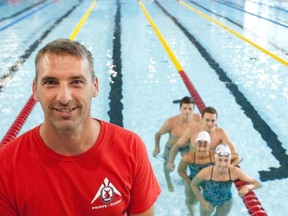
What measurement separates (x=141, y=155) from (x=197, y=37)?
8772mm

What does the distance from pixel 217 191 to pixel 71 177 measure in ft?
6.63

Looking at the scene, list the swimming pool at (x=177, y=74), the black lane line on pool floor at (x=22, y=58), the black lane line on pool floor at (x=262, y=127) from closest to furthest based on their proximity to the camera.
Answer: the black lane line on pool floor at (x=262, y=127) < the swimming pool at (x=177, y=74) < the black lane line on pool floor at (x=22, y=58)

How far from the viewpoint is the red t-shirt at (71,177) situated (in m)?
1.24

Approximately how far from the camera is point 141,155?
4.42 feet

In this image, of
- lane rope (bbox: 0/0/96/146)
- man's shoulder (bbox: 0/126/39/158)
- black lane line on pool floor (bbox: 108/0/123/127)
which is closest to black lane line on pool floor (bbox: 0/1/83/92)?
lane rope (bbox: 0/0/96/146)

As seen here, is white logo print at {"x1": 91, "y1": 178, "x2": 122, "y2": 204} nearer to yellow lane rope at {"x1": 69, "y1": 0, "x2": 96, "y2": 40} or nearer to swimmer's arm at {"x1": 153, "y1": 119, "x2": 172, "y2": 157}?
swimmer's arm at {"x1": 153, "y1": 119, "x2": 172, "y2": 157}

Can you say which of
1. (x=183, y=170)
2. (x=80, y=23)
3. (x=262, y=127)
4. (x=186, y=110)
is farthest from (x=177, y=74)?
(x=80, y=23)

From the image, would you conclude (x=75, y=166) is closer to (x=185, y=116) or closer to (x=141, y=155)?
(x=141, y=155)

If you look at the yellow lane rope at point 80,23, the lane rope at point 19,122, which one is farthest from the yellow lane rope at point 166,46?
the lane rope at point 19,122

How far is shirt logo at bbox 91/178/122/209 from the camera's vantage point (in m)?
1.29

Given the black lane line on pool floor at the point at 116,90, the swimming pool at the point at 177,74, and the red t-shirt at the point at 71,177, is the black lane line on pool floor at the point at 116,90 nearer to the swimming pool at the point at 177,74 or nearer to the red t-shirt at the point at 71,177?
the swimming pool at the point at 177,74

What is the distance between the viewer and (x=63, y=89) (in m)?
1.17

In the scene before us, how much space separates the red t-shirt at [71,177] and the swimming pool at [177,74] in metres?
2.13

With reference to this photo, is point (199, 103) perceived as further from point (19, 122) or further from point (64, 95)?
Answer: point (64, 95)
